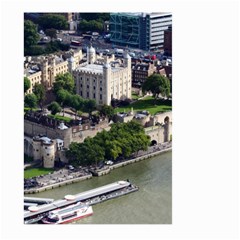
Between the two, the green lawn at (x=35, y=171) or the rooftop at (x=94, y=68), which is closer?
the green lawn at (x=35, y=171)

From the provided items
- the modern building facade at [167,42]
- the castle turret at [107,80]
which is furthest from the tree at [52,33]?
the castle turret at [107,80]

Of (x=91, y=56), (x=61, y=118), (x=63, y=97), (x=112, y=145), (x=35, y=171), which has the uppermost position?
(x=91, y=56)

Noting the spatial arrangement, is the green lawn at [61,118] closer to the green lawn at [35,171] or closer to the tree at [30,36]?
the green lawn at [35,171]

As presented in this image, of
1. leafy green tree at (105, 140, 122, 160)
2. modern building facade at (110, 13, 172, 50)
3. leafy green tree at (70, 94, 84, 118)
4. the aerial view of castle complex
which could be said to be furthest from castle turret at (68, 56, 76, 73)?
leafy green tree at (105, 140, 122, 160)

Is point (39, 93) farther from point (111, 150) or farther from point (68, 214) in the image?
point (68, 214)

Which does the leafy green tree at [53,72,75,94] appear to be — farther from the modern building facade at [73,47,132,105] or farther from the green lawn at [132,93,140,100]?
the green lawn at [132,93,140,100]

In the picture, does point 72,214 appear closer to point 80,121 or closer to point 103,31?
point 80,121

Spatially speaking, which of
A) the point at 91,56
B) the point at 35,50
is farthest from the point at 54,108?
the point at 35,50
